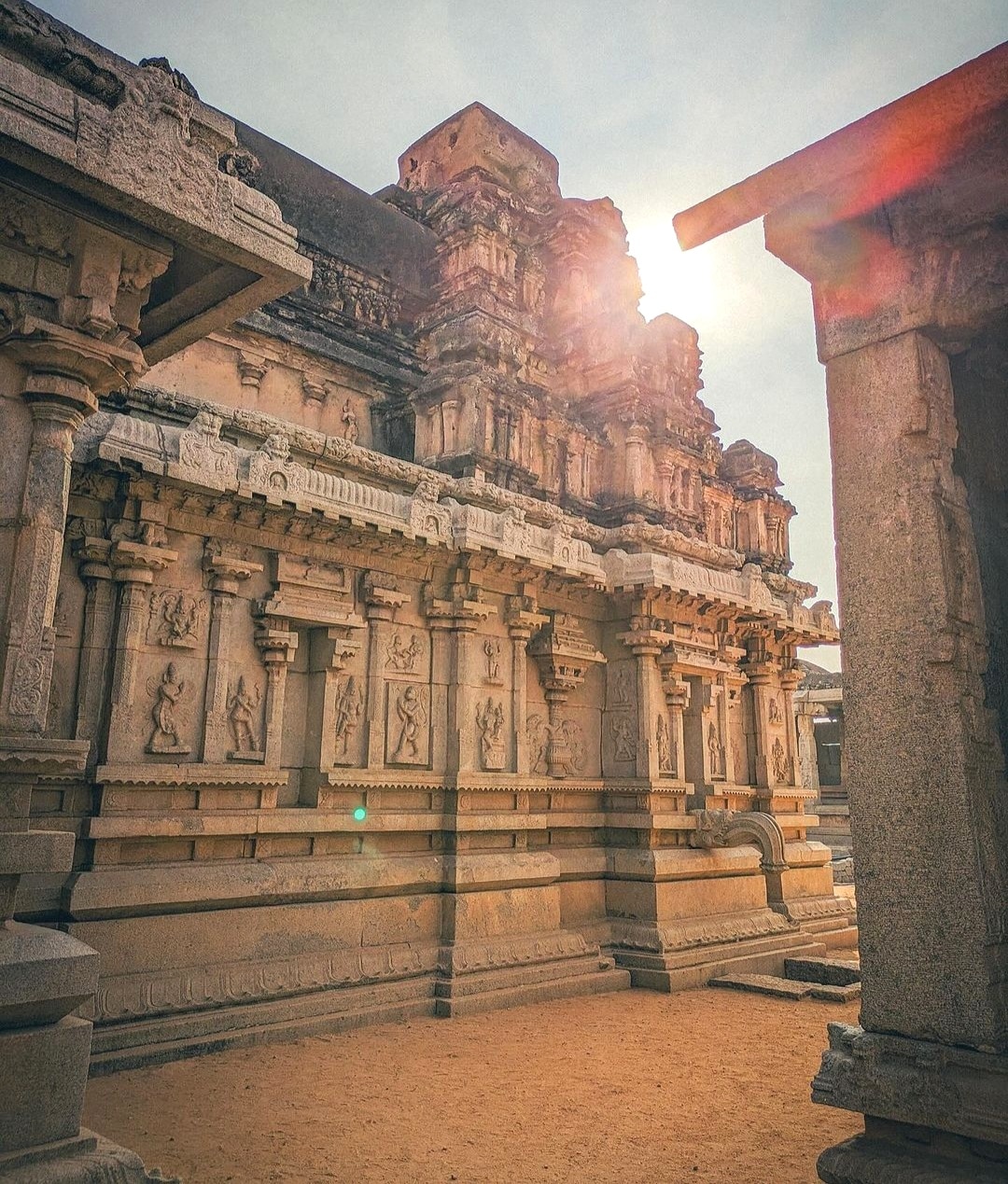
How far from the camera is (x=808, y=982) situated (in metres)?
12.6

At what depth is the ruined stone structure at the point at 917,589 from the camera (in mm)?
4250

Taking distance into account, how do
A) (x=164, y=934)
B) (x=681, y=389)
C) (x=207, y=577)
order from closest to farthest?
(x=164, y=934) < (x=207, y=577) < (x=681, y=389)

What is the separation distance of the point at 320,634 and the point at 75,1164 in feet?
21.5

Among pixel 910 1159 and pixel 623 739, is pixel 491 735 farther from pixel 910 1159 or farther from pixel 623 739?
pixel 910 1159

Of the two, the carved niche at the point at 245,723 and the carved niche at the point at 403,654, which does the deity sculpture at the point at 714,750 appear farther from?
the carved niche at the point at 245,723

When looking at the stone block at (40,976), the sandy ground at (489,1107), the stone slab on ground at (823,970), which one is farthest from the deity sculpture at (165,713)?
the stone slab on ground at (823,970)

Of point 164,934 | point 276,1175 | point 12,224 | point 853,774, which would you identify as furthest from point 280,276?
point 164,934

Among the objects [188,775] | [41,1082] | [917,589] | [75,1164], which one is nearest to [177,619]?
[188,775]

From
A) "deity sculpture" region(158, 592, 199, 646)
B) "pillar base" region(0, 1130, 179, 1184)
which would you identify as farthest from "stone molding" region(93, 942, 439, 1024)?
"pillar base" region(0, 1130, 179, 1184)

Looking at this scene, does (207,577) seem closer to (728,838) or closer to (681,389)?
(728,838)

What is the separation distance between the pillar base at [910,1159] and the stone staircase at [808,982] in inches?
257

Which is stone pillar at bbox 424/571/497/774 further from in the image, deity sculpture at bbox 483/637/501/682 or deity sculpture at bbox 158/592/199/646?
deity sculpture at bbox 158/592/199/646

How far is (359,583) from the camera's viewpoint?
34.9ft

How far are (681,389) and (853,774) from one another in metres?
16.3
